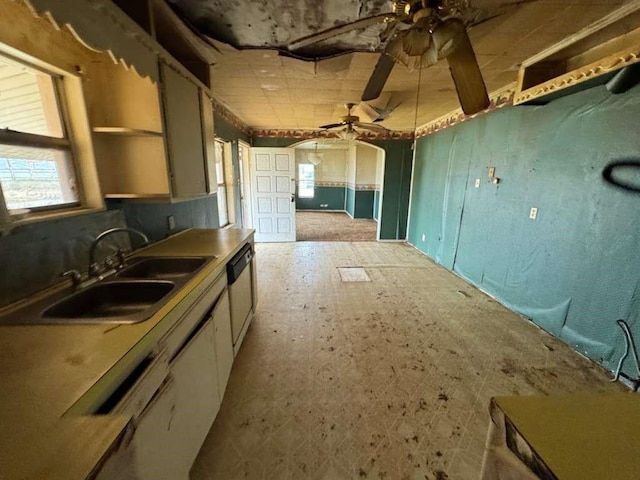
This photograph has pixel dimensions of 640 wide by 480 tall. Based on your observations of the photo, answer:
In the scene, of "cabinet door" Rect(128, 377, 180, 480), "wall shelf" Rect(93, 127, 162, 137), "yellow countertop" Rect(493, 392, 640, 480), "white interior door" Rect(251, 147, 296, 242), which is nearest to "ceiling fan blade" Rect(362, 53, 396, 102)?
"wall shelf" Rect(93, 127, 162, 137)

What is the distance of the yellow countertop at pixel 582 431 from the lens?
18.6 inches

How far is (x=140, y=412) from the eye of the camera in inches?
31.4

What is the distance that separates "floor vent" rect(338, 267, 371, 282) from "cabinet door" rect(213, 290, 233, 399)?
7.08ft

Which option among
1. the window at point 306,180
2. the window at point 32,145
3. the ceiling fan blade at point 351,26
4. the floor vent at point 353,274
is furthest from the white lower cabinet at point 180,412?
the window at point 306,180

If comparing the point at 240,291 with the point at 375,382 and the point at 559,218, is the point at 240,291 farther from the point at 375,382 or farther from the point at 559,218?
the point at 559,218

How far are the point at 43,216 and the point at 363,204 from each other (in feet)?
26.4

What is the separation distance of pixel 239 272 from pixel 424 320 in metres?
1.92

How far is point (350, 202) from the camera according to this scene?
9.27 meters

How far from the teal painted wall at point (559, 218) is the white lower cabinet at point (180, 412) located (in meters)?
2.79

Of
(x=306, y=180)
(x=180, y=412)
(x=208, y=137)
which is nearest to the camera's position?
(x=180, y=412)

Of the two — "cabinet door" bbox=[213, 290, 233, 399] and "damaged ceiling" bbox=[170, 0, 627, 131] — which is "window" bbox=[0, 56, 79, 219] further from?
"cabinet door" bbox=[213, 290, 233, 399]

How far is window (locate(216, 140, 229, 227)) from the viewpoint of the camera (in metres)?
4.06

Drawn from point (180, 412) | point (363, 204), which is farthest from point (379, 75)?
point (363, 204)

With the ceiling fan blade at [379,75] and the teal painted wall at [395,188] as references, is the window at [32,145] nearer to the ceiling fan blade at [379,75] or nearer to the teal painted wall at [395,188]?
the ceiling fan blade at [379,75]
